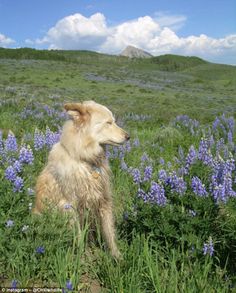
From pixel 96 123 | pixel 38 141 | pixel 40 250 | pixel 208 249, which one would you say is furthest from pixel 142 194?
pixel 38 141

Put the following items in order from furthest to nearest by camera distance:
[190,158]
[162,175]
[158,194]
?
[190,158] < [162,175] < [158,194]

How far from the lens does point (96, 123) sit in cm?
379

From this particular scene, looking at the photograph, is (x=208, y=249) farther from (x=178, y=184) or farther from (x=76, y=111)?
(x=76, y=111)

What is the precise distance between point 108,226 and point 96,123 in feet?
3.29

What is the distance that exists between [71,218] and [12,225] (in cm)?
73

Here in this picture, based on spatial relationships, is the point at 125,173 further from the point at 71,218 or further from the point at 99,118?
the point at 71,218

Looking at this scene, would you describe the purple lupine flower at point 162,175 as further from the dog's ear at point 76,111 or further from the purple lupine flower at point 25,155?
the purple lupine flower at point 25,155

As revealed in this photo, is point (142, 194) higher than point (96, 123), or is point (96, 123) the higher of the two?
point (96, 123)

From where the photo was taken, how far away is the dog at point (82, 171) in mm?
3598

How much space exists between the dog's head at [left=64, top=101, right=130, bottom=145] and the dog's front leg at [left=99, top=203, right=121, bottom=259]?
0.66 metres

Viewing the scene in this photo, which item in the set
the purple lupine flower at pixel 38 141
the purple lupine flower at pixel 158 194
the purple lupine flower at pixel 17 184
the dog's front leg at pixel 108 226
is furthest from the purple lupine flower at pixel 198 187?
the purple lupine flower at pixel 38 141

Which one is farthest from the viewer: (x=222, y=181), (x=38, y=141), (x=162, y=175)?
(x=38, y=141)

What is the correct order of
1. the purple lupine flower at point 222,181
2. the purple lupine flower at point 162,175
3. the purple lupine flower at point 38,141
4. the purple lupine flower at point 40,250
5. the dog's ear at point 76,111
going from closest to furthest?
the purple lupine flower at point 40,250 < the purple lupine flower at point 222,181 < the purple lupine flower at point 162,175 < the dog's ear at point 76,111 < the purple lupine flower at point 38,141

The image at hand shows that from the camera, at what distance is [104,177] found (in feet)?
12.5
